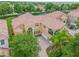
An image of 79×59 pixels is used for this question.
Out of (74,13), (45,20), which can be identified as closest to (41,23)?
(45,20)

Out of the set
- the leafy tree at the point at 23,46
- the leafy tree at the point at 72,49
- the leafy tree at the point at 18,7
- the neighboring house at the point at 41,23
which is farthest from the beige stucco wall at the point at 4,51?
the leafy tree at the point at 72,49

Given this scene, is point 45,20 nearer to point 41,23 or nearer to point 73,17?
point 41,23

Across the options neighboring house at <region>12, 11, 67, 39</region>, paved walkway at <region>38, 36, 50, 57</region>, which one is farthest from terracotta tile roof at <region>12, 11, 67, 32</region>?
paved walkway at <region>38, 36, 50, 57</region>

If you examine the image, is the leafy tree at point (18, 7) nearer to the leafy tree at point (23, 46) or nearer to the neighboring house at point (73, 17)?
the leafy tree at point (23, 46)

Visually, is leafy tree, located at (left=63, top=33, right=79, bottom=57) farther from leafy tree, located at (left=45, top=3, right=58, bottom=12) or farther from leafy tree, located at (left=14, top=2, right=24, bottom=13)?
leafy tree, located at (left=14, top=2, right=24, bottom=13)

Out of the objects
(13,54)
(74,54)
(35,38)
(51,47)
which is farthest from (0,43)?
(74,54)

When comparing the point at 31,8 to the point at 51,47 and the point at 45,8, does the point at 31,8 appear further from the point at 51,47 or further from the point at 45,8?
the point at 51,47

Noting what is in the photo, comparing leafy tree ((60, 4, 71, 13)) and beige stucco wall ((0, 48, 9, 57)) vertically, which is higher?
leafy tree ((60, 4, 71, 13))
